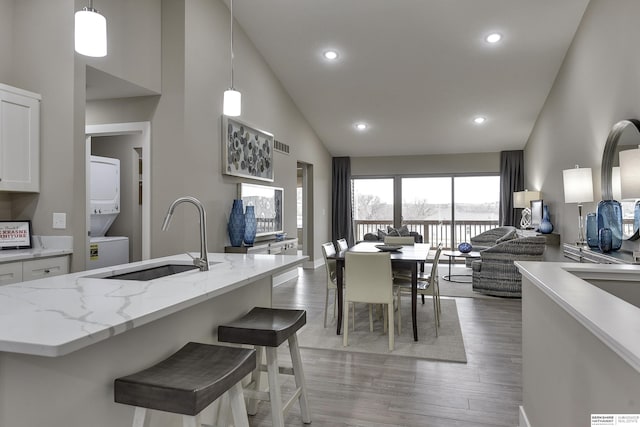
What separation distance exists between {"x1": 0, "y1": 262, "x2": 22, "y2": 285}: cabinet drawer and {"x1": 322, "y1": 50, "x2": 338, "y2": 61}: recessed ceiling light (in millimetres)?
4397

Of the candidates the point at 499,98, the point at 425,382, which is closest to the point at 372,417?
the point at 425,382

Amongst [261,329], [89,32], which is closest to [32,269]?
[89,32]

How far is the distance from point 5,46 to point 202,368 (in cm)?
339

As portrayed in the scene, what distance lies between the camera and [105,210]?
4.57 meters

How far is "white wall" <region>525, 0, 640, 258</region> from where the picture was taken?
139 inches

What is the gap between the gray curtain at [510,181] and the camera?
838cm

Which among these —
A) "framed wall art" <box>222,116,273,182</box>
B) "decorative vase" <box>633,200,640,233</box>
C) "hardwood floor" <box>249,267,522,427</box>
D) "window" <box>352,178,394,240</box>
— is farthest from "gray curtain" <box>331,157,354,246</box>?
"decorative vase" <box>633,200,640,233</box>

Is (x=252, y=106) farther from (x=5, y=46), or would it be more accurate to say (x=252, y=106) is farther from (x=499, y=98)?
(x=499, y=98)

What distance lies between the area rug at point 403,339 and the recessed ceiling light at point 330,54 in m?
3.55

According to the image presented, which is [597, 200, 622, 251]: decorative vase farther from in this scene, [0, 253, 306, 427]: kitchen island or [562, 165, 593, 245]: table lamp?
[0, 253, 306, 427]: kitchen island

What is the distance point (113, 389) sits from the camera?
1.32 m

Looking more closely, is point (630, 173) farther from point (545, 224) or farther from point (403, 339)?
point (545, 224)

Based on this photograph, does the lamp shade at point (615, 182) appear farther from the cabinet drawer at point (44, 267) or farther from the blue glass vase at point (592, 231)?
the cabinet drawer at point (44, 267)

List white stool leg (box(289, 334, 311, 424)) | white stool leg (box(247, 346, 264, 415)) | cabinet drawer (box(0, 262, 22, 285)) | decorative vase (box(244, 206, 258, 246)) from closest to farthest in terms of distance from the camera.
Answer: white stool leg (box(289, 334, 311, 424)) → white stool leg (box(247, 346, 264, 415)) → cabinet drawer (box(0, 262, 22, 285)) → decorative vase (box(244, 206, 258, 246))
